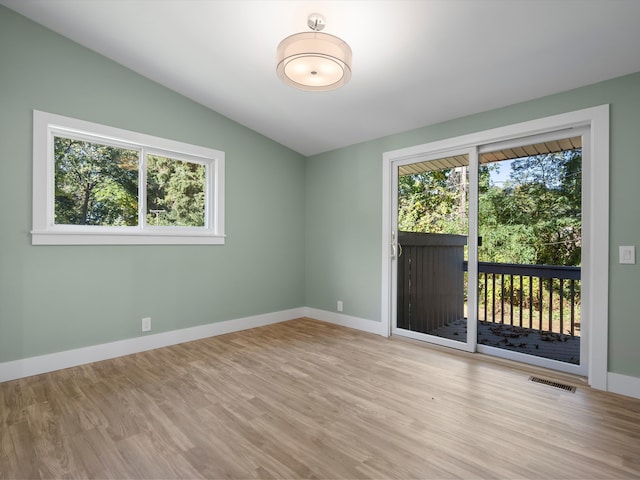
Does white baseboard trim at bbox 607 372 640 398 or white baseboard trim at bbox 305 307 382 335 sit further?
white baseboard trim at bbox 305 307 382 335

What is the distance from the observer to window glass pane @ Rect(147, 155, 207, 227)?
354 cm

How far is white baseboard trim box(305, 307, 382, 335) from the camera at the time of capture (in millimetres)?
4051

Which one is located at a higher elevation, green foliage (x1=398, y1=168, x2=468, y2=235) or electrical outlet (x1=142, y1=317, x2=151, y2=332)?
green foliage (x1=398, y1=168, x2=468, y2=235)

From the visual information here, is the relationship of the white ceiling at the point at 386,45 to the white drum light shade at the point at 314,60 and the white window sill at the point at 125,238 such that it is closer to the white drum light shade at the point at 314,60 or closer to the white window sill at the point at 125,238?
the white drum light shade at the point at 314,60

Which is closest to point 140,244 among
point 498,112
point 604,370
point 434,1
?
point 434,1

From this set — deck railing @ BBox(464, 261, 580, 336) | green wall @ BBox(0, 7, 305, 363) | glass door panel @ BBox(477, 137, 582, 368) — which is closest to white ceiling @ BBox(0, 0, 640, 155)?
green wall @ BBox(0, 7, 305, 363)

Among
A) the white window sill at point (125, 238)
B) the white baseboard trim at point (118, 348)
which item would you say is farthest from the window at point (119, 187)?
the white baseboard trim at point (118, 348)

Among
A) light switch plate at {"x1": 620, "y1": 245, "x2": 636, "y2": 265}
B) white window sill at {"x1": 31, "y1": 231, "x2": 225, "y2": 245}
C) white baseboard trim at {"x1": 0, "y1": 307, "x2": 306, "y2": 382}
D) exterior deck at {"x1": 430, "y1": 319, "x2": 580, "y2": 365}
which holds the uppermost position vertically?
white window sill at {"x1": 31, "y1": 231, "x2": 225, "y2": 245}

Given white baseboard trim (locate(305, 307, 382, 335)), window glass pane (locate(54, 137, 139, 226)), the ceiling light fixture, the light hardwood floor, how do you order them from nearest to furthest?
the light hardwood floor < the ceiling light fixture < window glass pane (locate(54, 137, 139, 226)) < white baseboard trim (locate(305, 307, 382, 335))

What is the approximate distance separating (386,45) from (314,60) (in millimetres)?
729

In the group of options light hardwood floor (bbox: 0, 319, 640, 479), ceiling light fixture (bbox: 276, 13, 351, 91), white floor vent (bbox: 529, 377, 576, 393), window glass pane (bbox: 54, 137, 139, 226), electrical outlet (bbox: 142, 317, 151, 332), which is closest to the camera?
light hardwood floor (bbox: 0, 319, 640, 479)

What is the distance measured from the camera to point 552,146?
9.55 feet

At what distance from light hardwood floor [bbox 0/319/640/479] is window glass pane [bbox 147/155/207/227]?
1482 mm

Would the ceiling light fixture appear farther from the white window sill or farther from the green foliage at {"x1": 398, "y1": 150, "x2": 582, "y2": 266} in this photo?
the white window sill
